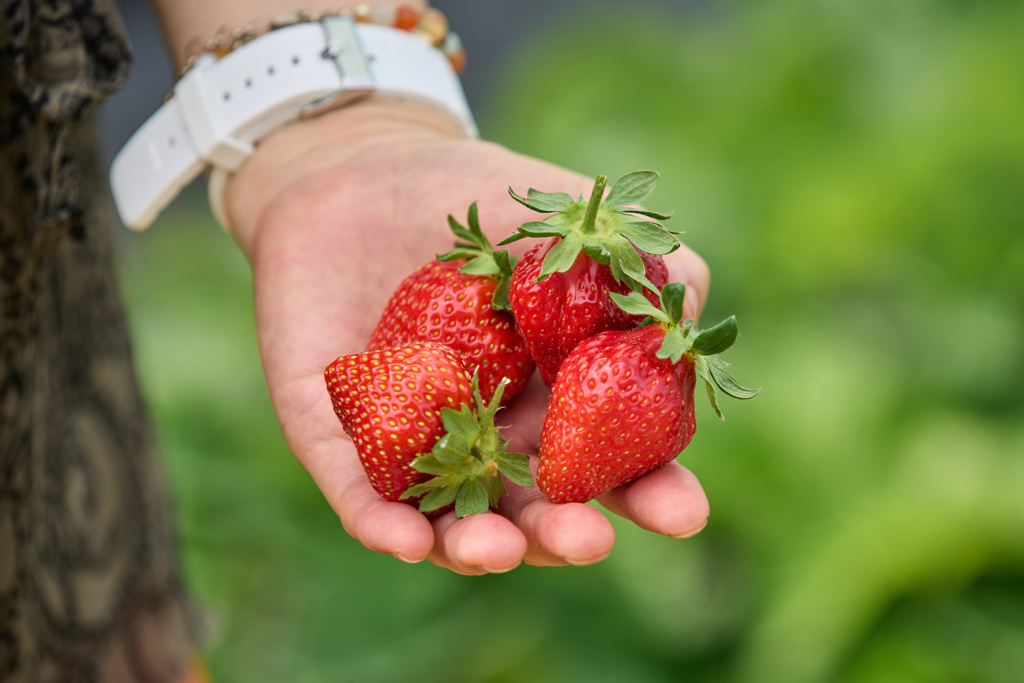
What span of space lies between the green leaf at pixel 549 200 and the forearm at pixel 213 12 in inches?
29.1

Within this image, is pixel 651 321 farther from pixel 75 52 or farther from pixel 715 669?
pixel 715 669

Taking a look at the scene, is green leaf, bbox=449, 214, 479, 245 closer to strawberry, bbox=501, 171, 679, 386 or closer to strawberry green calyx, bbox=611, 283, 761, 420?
strawberry, bbox=501, 171, 679, 386

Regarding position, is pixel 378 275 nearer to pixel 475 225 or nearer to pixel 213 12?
pixel 475 225

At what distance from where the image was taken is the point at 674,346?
38.4 inches

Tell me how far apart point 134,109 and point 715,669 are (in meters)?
3.33

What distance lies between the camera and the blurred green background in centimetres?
197

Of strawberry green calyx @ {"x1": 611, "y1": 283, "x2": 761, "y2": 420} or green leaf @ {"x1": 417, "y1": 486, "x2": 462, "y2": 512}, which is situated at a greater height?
strawberry green calyx @ {"x1": 611, "y1": 283, "x2": 761, "y2": 420}

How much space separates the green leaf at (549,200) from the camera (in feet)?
3.56

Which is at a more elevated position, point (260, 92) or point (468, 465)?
point (260, 92)

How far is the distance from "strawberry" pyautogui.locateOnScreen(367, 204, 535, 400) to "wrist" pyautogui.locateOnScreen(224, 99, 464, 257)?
354mm

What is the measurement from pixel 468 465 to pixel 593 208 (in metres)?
0.34

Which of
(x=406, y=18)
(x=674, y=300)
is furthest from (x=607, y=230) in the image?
(x=406, y=18)

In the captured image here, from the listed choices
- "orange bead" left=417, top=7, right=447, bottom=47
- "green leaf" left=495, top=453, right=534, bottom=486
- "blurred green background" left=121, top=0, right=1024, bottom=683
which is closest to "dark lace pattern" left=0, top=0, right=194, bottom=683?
"orange bead" left=417, top=7, right=447, bottom=47

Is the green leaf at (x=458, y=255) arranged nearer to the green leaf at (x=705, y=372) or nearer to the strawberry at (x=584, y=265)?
the strawberry at (x=584, y=265)
